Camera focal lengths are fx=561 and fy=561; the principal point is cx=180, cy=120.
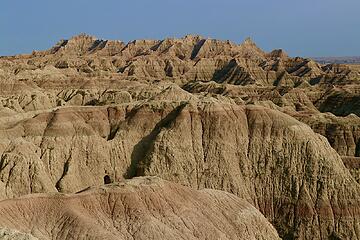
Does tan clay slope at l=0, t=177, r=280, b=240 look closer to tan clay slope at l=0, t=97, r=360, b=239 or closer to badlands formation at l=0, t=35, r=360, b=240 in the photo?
badlands formation at l=0, t=35, r=360, b=240

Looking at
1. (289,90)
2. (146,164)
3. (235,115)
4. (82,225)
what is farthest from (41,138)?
(289,90)

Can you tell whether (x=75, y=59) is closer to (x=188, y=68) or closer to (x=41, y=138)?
(x=188, y=68)

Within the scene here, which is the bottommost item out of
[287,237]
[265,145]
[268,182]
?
[287,237]

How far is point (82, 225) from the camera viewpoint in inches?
1179

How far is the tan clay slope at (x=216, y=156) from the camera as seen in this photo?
45469 millimetres

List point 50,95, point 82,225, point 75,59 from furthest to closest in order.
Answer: point 75,59 < point 50,95 < point 82,225

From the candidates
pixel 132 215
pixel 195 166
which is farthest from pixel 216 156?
pixel 132 215

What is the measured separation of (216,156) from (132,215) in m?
17.9

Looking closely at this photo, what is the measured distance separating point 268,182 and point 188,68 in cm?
13881

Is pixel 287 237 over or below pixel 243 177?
below

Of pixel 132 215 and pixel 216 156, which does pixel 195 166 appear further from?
pixel 132 215

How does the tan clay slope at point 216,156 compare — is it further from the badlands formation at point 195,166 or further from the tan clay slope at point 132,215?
the tan clay slope at point 132,215

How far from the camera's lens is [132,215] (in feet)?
103

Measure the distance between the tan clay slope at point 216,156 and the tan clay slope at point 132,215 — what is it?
471 inches
